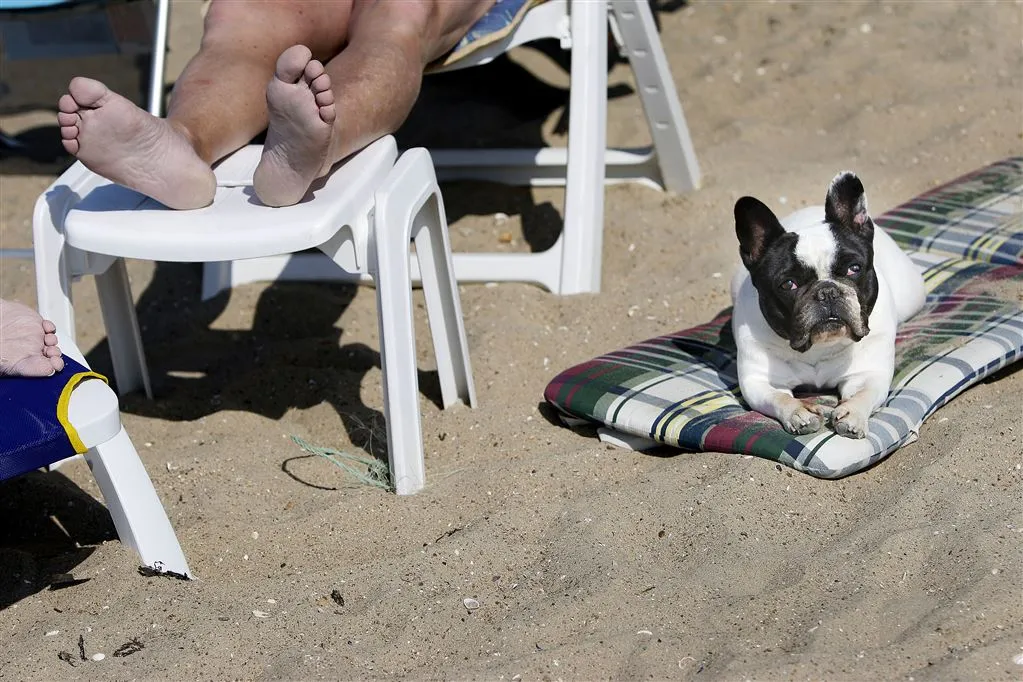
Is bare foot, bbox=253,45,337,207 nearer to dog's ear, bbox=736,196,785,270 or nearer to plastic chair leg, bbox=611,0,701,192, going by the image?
dog's ear, bbox=736,196,785,270

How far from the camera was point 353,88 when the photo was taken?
2.84m

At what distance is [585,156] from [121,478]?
78.6 inches

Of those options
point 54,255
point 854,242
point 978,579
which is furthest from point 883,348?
point 54,255

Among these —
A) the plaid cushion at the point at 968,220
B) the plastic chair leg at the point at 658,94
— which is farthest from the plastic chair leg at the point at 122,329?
the plaid cushion at the point at 968,220

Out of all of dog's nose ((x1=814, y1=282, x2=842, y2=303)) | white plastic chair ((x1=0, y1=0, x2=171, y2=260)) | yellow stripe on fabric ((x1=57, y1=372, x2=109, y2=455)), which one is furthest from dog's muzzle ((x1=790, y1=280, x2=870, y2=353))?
white plastic chair ((x1=0, y1=0, x2=171, y2=260))

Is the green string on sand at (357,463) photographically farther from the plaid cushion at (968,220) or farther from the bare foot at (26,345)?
the plaid cushion at (968,220)

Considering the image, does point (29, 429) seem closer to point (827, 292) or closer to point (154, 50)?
point (827, 292)

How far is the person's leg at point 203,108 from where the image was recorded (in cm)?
239

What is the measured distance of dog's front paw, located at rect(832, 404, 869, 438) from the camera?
101 inches

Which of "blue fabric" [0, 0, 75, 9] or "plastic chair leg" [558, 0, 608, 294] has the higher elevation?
"blue fabric" [0, 0, 75, 9]

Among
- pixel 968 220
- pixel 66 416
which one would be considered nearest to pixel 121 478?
pixel 66 416

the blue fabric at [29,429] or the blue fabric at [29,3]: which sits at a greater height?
the blue fabric at [29,3]

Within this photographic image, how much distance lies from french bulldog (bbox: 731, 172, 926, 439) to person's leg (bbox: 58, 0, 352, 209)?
1214 mm

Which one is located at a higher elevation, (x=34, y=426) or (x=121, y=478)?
(x=34, y=426)
